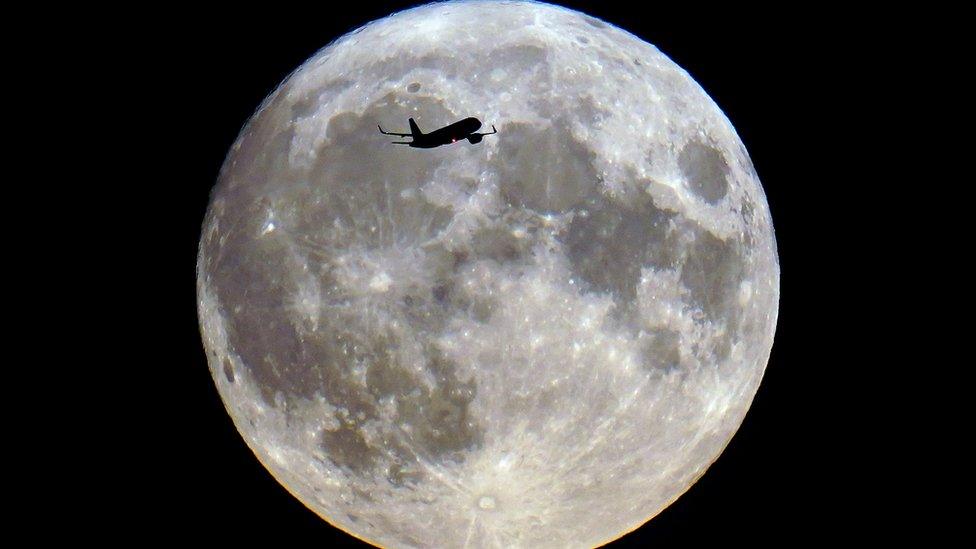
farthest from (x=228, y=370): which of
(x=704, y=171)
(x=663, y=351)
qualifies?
(x=704, y=171)

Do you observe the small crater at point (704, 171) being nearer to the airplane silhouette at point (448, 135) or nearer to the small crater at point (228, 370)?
the airplane silhouette at point (448, 135)

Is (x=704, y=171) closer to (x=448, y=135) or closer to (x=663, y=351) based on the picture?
(x=663, y=351)

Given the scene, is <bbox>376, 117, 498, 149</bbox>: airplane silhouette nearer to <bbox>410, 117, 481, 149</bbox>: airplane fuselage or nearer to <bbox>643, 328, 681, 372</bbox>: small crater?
<bbox>410, 117, 481, 149</bbox>: airplane fuselage

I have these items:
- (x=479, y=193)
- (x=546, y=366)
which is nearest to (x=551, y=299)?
(x=546, y=366)

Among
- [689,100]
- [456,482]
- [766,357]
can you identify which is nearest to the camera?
[456,482]

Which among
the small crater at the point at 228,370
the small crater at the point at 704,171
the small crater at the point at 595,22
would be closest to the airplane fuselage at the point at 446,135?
the small crater at the point at 704,171

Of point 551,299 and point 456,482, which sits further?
point 456,482

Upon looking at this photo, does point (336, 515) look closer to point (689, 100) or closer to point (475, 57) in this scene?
point (475, 57)
